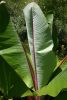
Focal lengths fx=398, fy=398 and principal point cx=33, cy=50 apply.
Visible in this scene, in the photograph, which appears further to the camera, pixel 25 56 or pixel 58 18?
pixel 58 18

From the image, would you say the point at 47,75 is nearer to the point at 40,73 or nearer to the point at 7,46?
the point at 40,73

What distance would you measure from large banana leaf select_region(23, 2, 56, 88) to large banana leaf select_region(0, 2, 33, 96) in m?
0.13

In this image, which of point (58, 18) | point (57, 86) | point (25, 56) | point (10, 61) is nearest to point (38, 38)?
point (25, 56)

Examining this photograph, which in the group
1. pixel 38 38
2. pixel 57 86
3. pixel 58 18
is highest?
pixel 38 38

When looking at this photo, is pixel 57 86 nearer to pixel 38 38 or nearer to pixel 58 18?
pixel 38 38

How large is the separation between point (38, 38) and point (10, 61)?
0.35 metres

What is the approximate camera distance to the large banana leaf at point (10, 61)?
3.72 meters

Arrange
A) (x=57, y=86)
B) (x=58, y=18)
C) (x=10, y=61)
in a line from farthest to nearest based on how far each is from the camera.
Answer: (x=58, y=18), (x=10, y=61), (x=57, y=86)

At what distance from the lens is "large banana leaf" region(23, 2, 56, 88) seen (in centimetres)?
381

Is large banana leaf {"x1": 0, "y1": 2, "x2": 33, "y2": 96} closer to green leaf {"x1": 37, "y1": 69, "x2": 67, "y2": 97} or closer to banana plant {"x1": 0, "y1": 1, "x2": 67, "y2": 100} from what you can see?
banana plant {"x1": 0, "y1": 1, "x2": 67, "y2": 100}

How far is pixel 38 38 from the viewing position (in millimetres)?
3836

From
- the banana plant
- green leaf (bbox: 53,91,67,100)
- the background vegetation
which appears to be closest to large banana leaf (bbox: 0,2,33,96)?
the banana plant

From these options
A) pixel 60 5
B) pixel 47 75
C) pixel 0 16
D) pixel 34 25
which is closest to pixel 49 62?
pixel 47 75

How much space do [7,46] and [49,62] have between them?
45cm
